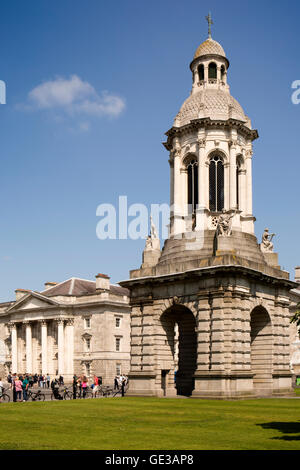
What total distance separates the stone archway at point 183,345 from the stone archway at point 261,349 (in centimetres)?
384

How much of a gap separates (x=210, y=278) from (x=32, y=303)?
5220 centimetres

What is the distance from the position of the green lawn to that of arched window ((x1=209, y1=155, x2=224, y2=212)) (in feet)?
49.4

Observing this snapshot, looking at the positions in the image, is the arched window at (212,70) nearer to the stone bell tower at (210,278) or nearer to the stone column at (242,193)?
the stone bell tower at (210,278)

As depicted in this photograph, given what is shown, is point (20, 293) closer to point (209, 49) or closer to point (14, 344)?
point (14, 344)

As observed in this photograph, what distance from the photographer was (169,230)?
40.9 metres

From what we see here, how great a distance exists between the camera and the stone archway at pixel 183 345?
123 ft

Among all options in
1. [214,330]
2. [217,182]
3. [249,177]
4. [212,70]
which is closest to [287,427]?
[214,330]

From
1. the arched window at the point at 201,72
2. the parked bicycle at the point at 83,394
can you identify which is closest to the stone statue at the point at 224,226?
the arched window at the point at 201,72

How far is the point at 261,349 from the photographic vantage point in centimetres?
3756

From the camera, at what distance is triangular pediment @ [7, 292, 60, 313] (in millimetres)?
78250

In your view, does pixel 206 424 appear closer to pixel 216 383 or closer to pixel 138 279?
pixel 216 383

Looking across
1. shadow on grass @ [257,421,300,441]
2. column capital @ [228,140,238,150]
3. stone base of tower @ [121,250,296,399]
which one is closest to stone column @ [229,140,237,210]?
column capital @ [228,140,238,150]
